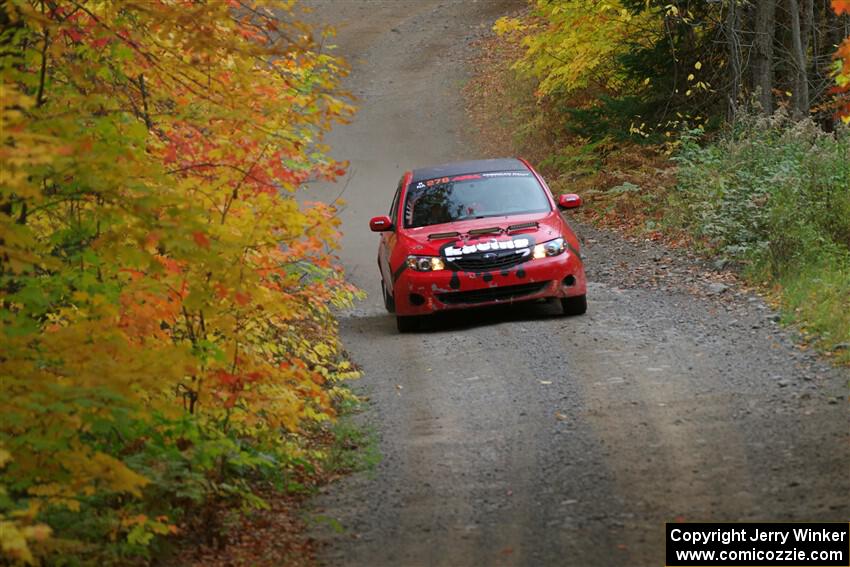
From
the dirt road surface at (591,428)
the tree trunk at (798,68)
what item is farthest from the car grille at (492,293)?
the tree trunk at (798,68)

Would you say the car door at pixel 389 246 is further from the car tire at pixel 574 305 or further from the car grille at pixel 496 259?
the car tire at pixel 574 305

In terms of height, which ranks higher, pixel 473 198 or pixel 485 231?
pixel 473 198

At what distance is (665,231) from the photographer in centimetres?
1908

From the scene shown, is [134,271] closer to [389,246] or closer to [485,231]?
[485,231]

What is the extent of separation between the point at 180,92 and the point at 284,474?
294 centimetres

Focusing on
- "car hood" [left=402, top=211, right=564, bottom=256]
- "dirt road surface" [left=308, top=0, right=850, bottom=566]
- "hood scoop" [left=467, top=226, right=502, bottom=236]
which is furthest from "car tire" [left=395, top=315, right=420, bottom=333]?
"hood scoop" [left=467, top=226, right=502, bottom=236]

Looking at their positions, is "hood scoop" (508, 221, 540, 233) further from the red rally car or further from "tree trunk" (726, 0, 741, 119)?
"tree trunk" (726, 0, 741, 119)

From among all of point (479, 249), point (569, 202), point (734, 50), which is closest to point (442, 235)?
point (479, 249)

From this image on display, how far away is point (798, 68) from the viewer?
835 inches

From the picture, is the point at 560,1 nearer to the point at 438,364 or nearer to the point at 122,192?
the point at 438,364

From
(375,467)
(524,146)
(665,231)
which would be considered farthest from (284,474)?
(524,146)

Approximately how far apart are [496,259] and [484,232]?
393mm

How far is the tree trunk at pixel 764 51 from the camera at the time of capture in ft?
69.6

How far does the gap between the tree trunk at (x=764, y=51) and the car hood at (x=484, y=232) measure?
357 inches
